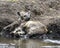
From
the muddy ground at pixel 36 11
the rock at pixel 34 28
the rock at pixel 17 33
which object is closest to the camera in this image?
the rock at pixel 17 33

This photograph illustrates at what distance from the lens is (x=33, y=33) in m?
25.3

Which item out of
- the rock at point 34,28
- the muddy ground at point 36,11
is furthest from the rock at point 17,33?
the muddy ground at point 36,11

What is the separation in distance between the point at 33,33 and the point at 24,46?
6.06 meters

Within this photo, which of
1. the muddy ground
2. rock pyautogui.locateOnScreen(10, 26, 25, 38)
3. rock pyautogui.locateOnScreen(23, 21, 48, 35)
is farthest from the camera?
the muddy ground

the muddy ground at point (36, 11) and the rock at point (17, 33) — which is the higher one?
the muddy ground at point (36, 11)

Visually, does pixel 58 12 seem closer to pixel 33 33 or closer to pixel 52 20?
pixel 52 20

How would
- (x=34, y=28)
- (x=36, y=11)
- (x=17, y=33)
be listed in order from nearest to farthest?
(x=17, y=33), (x=34, y=28), (x=36, y=11)

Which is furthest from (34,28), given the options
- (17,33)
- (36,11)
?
(36,11)

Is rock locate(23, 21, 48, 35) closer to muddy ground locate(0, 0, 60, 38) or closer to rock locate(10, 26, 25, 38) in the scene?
rock locate(10, 26, 25, 38)

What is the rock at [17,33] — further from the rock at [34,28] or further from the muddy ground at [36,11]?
the muddy ground at [36,11]

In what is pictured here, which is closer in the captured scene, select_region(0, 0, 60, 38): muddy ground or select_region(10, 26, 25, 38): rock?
select_region(10, 26, 25, 38): rock

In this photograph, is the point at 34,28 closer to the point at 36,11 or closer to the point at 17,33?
the point at 17,33

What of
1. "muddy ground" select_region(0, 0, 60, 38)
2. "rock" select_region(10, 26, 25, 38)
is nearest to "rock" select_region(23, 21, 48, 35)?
"rock" select_region(10, 26, 25, 38)

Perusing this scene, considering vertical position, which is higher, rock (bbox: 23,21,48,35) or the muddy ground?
the muddy ground
